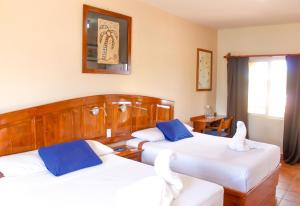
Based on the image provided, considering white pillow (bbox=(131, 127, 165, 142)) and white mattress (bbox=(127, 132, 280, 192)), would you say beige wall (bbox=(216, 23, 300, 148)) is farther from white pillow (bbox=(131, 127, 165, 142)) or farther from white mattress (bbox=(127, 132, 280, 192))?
white pillow (bbox=(131, 127, 165, 142))

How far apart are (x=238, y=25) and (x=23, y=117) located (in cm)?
403

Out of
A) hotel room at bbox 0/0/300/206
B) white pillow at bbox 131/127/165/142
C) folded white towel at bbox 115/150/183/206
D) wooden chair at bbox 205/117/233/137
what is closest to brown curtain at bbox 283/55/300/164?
hotel room at bbox 0/0/300/206

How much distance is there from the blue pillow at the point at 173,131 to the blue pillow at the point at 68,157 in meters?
1.20

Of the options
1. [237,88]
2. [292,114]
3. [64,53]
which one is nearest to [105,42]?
[64,53]

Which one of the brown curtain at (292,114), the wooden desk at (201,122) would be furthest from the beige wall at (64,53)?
the brown curtain at (292,114)

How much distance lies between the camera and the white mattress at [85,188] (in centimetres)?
175

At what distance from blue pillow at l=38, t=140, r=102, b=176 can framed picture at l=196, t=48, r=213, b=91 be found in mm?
2928

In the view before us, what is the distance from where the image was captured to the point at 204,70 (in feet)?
16.6

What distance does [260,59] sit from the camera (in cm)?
498

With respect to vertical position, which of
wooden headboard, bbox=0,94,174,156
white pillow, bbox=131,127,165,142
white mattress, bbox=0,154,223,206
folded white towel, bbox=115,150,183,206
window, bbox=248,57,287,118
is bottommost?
white mattress, bbox=0,154,223,206

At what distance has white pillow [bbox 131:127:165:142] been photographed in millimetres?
3357

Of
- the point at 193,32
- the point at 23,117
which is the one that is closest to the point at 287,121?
the point at 193,32

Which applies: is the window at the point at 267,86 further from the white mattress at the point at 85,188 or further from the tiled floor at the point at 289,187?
the white mattress at the point at 85,188

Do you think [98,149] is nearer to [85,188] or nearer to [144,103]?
[85,188]
